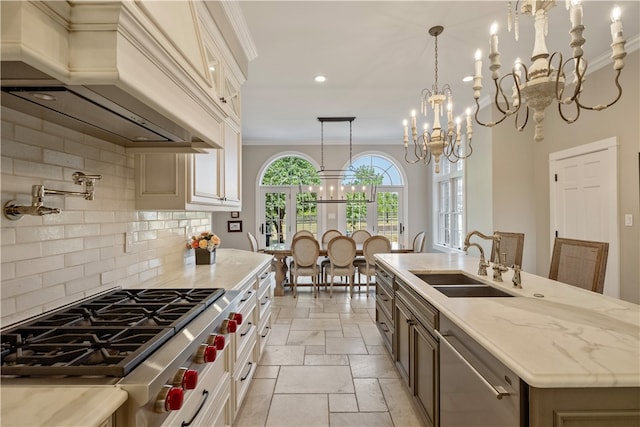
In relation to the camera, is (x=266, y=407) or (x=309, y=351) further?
(x=309, y=351)

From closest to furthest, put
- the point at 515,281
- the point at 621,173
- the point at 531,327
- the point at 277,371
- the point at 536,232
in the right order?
1. the point at 531,327
2. the point at 515,281
3. the point at 277,371
4. the point at 621,173
5. the point at 536,232

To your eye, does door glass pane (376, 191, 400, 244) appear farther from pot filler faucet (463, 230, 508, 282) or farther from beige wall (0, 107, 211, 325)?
beige wall (0, 107, 211, 325)

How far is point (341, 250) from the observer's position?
510 centimetres

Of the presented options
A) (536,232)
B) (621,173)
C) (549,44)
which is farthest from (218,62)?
(536,232)

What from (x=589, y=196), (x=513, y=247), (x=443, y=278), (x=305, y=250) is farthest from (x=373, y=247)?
(x=589, y=196)

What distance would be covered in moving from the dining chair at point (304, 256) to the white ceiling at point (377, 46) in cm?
214

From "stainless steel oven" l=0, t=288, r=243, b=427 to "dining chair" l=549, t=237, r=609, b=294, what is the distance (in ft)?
7.05

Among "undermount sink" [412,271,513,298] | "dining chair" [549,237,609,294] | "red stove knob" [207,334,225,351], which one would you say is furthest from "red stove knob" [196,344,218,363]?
"dining chair" [549,237,609,294]

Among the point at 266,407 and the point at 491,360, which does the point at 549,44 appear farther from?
the point at 266,407

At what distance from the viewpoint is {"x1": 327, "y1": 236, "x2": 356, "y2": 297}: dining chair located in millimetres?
5055

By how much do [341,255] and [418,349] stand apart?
3213 millimetres

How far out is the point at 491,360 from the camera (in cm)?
111

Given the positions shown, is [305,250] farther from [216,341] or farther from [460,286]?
[216,341]

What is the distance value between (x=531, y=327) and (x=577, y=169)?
371cm
